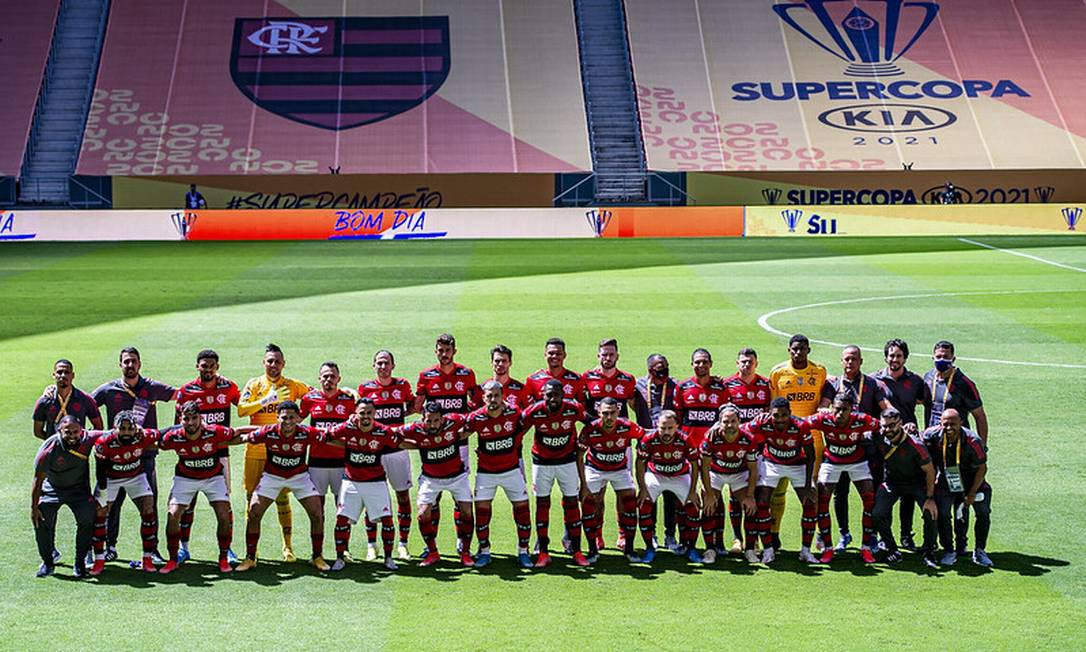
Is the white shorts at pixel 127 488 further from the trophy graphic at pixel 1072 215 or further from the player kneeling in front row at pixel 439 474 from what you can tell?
the trophy graphic at pixel 1072 215

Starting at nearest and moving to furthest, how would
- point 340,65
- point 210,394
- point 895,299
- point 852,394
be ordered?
point 852,394, point 210,394, point 895,299, point 340,65

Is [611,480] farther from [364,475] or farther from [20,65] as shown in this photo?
[20,65]

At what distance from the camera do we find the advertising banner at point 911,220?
42.1 metres

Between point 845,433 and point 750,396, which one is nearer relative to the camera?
point 845,433

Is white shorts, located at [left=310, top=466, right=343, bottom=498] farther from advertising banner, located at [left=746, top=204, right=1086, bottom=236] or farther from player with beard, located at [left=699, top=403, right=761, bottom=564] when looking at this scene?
advertising banner, located at [left=746, top=204, right=1086, bottom=236]

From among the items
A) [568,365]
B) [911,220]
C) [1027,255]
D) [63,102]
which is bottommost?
[568,365]

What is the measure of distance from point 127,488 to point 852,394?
7853 mm

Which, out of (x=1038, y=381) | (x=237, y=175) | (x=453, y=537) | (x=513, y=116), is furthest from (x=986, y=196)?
(x=453, y=537)

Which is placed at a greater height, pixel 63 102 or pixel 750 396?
pixel 63 102

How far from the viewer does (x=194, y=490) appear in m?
14.0

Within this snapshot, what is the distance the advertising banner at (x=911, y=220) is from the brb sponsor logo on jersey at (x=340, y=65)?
18.5 m

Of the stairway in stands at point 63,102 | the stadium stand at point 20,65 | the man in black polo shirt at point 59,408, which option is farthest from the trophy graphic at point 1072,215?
the stadium stand at point 20,65

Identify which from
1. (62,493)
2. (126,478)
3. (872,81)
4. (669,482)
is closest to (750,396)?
(669,482)

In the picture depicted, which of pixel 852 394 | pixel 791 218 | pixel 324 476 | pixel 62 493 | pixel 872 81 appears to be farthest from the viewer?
pixel 872 81
